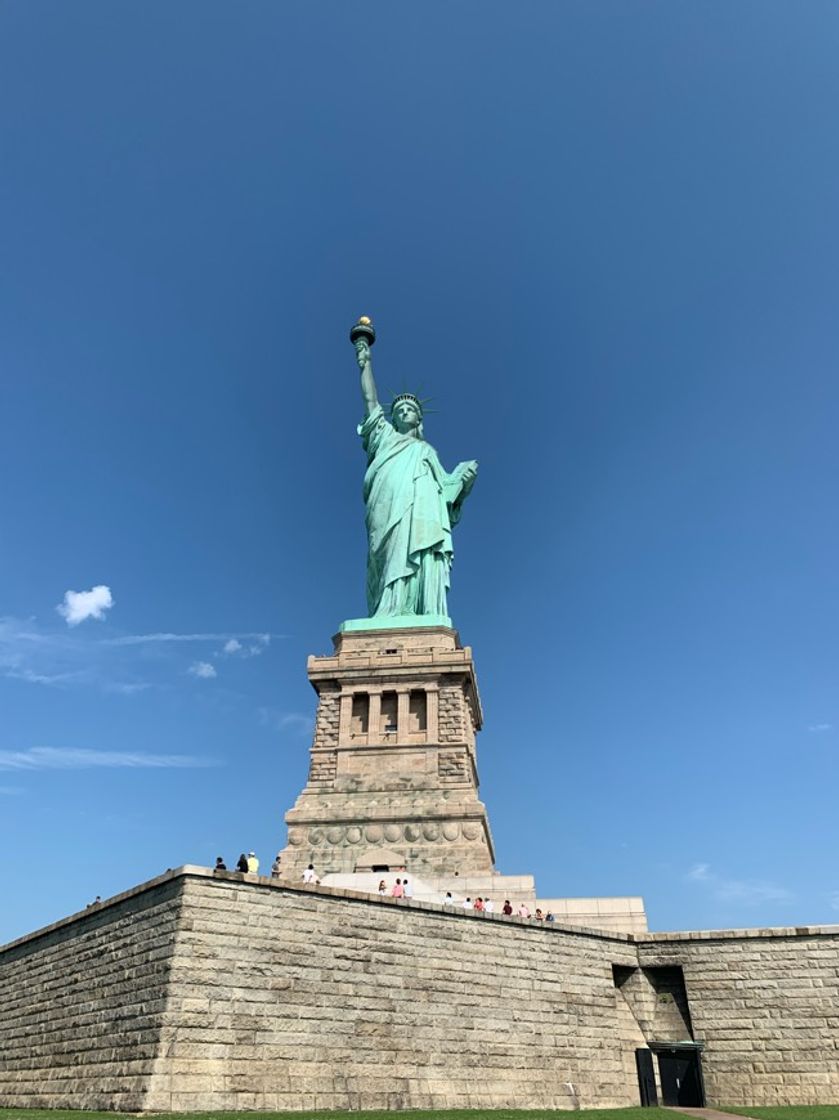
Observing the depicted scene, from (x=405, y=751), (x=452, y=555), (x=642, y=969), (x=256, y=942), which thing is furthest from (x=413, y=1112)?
(x=452, y=555)

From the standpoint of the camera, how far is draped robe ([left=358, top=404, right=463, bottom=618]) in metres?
31.7

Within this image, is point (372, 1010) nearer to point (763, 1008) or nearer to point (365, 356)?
point (763, 1008)

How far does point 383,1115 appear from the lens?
441 inches

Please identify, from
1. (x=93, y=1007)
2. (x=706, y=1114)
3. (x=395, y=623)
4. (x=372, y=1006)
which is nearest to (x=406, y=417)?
(x=395, y=623)

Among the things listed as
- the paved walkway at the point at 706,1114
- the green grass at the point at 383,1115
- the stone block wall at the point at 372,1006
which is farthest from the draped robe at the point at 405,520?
the green grass at the point at 383,1115

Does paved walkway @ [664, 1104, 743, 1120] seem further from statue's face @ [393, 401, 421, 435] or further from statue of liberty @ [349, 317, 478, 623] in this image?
statue's face @ [393, 401, 421, 435]

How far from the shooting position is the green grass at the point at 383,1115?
10.3 meters

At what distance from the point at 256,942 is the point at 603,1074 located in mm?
6930

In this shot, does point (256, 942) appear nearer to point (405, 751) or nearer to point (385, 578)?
point (405, 751)

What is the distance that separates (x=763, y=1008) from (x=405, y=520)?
21059 millimetres

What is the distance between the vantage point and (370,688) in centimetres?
2800

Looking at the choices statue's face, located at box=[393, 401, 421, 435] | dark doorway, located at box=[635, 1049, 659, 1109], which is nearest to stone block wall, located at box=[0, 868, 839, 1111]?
dark doorway, located at box=[635, 1049, 659, 1109]

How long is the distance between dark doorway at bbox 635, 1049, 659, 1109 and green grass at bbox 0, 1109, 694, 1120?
1554 mm

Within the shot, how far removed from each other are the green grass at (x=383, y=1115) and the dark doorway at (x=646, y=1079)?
155 centimetres
